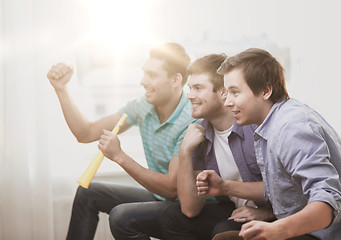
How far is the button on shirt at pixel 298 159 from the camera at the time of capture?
2.63ft

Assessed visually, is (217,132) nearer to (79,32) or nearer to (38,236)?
(79,32)

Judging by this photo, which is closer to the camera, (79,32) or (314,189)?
(314,189)

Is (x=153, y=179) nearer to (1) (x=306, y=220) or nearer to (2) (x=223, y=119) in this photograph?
(2) (x=223, y=119)

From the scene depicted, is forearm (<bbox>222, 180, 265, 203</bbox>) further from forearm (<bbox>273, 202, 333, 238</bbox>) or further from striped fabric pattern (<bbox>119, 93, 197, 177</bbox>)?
forearm (<bbox>273, 202, 333, 238</bbox>)

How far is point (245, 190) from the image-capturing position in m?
1.17

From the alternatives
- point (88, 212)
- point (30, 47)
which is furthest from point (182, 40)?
point (88, 212)

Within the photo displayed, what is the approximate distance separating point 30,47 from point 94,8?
260 millimetres

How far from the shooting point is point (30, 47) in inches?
55.6

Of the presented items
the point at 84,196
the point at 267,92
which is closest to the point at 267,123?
the point at 267,92

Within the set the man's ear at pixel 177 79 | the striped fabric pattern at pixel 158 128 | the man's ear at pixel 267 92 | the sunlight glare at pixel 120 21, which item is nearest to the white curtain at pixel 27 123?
the sunlight glare at pixel 120 21

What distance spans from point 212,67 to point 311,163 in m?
0.53

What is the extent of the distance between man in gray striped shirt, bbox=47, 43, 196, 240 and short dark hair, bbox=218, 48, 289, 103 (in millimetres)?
310

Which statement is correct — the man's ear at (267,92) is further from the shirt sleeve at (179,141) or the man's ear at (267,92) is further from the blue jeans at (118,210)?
the blue jeans at (118,210)

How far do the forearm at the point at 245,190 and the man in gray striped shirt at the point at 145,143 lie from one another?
0.19m
